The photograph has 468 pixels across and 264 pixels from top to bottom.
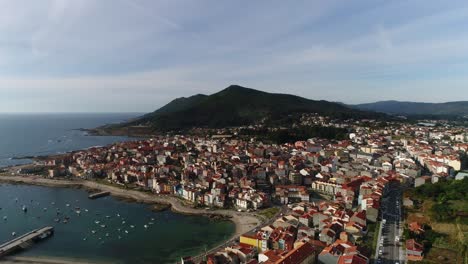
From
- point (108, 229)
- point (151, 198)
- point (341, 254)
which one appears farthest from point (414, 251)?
point (151, 198)

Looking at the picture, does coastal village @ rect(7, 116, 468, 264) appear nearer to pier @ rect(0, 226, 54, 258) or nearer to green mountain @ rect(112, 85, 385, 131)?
pier @ rect(0, 226, 54, 258)

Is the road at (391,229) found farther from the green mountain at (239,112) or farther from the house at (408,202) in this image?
the green mountain at (239,112)

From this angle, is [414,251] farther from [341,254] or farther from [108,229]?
[108,229]

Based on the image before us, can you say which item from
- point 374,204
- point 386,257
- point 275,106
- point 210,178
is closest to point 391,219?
point 374,204

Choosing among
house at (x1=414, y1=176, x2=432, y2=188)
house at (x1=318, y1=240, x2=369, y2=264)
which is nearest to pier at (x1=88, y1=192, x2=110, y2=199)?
house at (x1=318, y1=240, x2=369, y2=264)

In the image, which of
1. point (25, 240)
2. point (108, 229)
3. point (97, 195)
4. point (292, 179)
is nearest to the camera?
point (25, 240)

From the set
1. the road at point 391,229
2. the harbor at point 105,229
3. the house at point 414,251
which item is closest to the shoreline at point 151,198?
the harbor at point 105,229
